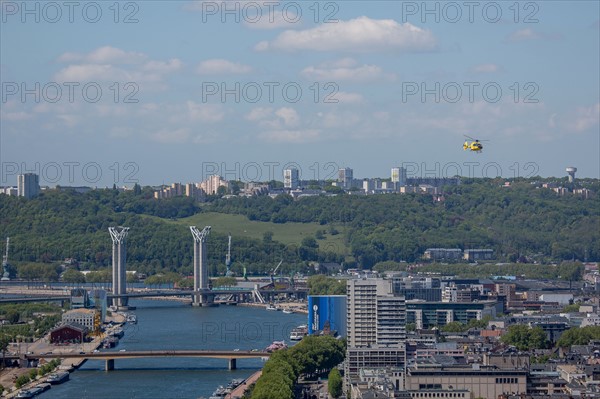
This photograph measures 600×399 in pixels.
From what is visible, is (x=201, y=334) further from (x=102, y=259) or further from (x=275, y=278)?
(x=102, y=259)

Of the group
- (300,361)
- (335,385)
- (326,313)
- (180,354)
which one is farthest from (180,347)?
(335,385)

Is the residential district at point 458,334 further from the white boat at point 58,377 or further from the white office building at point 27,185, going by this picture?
the white office building at point 27,185

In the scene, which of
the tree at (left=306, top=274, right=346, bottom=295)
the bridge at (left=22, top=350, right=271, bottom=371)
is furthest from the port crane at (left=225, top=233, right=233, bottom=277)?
the bridge at (left=22, top=350, right=271, bottom=371)

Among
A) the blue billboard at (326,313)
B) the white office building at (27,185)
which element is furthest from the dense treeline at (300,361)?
the white office building at (27,185)

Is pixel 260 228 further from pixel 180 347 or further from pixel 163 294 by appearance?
pixel 180 347

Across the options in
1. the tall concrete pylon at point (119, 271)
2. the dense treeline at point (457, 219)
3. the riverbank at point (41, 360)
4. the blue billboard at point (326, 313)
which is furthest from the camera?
the dense treeline at point (457, 219)

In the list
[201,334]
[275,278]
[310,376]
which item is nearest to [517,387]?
[310,376]
